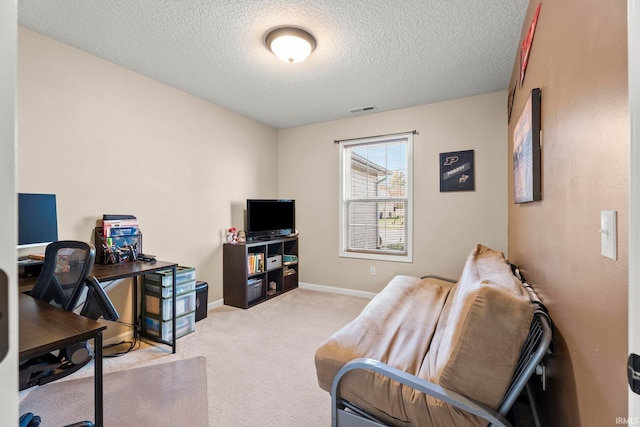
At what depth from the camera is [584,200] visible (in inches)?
33.5

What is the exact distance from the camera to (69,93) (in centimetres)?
Result: 236

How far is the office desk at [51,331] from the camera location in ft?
3.51

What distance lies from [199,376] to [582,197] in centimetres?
246

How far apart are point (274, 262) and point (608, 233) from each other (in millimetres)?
3737

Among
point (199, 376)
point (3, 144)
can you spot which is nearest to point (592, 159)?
point (3, 144)

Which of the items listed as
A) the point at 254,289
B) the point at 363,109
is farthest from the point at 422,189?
the point at 254,289

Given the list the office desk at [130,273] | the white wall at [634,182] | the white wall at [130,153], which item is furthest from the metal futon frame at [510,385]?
the white wall at [130,153]

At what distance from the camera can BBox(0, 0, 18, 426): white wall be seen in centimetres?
33

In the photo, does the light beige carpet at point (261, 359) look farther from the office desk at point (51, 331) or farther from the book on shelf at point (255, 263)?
the office desk at point (51, 331)

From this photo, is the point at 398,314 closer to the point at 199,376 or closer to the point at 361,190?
the point at 199,376

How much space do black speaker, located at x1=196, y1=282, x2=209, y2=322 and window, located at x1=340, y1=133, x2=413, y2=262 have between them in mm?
1945

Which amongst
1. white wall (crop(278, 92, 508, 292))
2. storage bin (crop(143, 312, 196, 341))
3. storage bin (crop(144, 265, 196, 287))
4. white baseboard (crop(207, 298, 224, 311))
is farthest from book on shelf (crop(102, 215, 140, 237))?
white wall (crop(278, 92, 508, 292))

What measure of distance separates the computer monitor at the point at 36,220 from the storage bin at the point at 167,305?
940mm

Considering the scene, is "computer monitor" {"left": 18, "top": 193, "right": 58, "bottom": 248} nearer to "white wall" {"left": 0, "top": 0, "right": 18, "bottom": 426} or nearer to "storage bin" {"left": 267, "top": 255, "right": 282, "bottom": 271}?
"white wall" {"left": 0, "top": 0, "right": 18, "bottom": 426}
